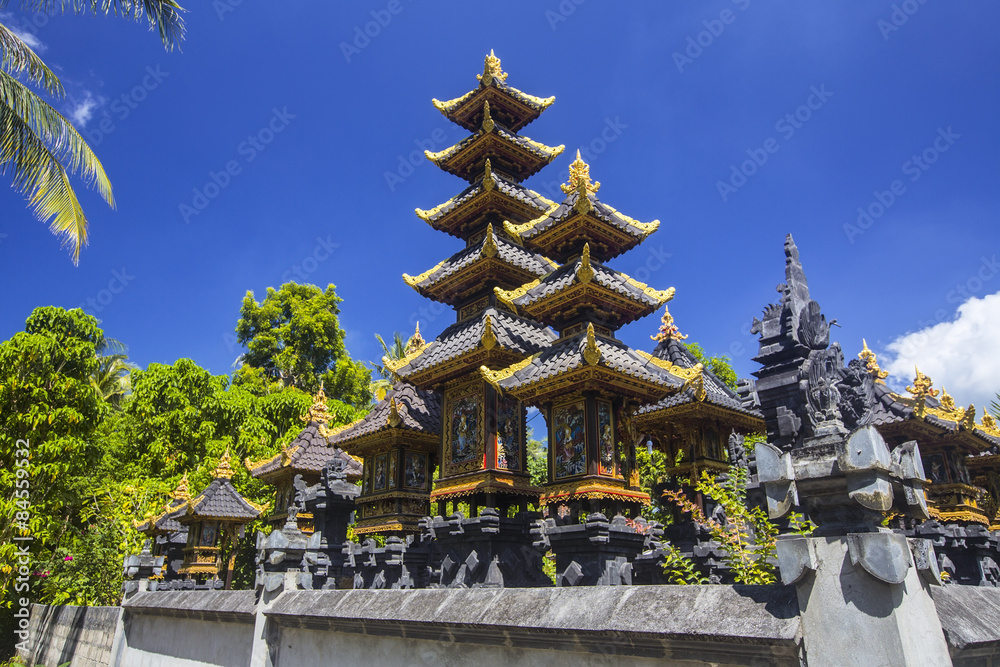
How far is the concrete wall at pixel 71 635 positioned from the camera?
15984mm

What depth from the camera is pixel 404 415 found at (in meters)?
15.5

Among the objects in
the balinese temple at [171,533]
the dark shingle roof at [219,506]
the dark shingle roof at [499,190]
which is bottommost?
the balinese temple at [171,533]

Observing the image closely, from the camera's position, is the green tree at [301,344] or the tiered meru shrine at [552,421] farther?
the green tree at [301,344]

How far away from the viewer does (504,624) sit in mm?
5711

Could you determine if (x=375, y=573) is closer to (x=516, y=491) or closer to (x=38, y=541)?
(x=516, y=491)

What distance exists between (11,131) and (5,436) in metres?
9.05

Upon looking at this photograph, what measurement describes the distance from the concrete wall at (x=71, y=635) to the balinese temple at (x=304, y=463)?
5.23 metres

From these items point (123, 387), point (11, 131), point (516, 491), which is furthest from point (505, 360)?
point (123, 387)

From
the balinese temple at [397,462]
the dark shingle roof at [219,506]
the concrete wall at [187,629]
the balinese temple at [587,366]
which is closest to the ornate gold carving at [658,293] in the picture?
the balinese temple at [587,366]

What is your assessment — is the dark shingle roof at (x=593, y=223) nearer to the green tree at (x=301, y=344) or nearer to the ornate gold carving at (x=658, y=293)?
the ornate gold carving at (x=658, y=293)

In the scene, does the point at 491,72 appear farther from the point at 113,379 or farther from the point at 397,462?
the point at 113,379

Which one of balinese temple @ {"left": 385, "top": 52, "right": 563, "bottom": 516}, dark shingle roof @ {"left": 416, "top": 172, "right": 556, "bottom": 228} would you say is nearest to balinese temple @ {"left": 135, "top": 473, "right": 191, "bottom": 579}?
balinese temple @ {"left": 385, "top": 52, "right": 563, "bottom": 516}

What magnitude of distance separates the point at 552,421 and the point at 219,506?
13.0 meters

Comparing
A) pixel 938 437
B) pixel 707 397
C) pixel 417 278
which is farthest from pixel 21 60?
pixel 938 437
